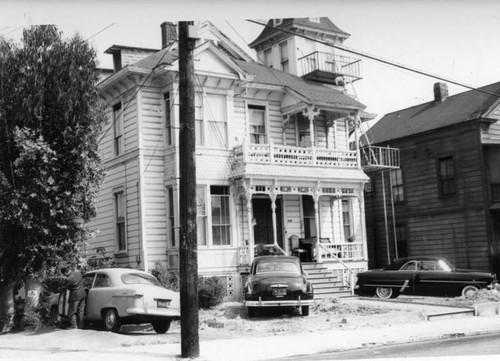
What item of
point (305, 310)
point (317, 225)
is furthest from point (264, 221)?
A: point (305, 310)

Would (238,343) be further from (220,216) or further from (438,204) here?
(438,204)

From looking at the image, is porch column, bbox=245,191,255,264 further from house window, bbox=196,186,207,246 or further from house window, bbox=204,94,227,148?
house window, bbox=204,94,227,148

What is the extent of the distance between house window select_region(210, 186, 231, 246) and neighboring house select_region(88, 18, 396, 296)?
0.04 metres

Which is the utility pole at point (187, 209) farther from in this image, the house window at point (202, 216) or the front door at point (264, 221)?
the front door at point (264, 221)

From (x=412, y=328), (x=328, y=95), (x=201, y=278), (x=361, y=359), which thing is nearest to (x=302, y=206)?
(x=328, y=95)

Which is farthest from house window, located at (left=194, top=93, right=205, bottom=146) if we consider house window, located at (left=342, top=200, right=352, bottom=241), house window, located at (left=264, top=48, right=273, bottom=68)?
house window, located at (left=264, top=48, right=273, bottom=68)

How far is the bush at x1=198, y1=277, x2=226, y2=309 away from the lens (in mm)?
21375

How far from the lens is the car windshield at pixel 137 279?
16.5 meters

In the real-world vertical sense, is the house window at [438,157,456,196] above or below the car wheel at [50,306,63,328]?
above

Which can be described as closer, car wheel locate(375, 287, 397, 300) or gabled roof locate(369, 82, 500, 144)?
car wheel locate(375, 287, 397, 300)

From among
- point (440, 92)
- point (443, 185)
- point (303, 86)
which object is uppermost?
point (440, 92)

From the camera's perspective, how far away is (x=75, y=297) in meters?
16.2

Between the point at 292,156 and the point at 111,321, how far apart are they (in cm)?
1198

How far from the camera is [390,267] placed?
23828 mm
